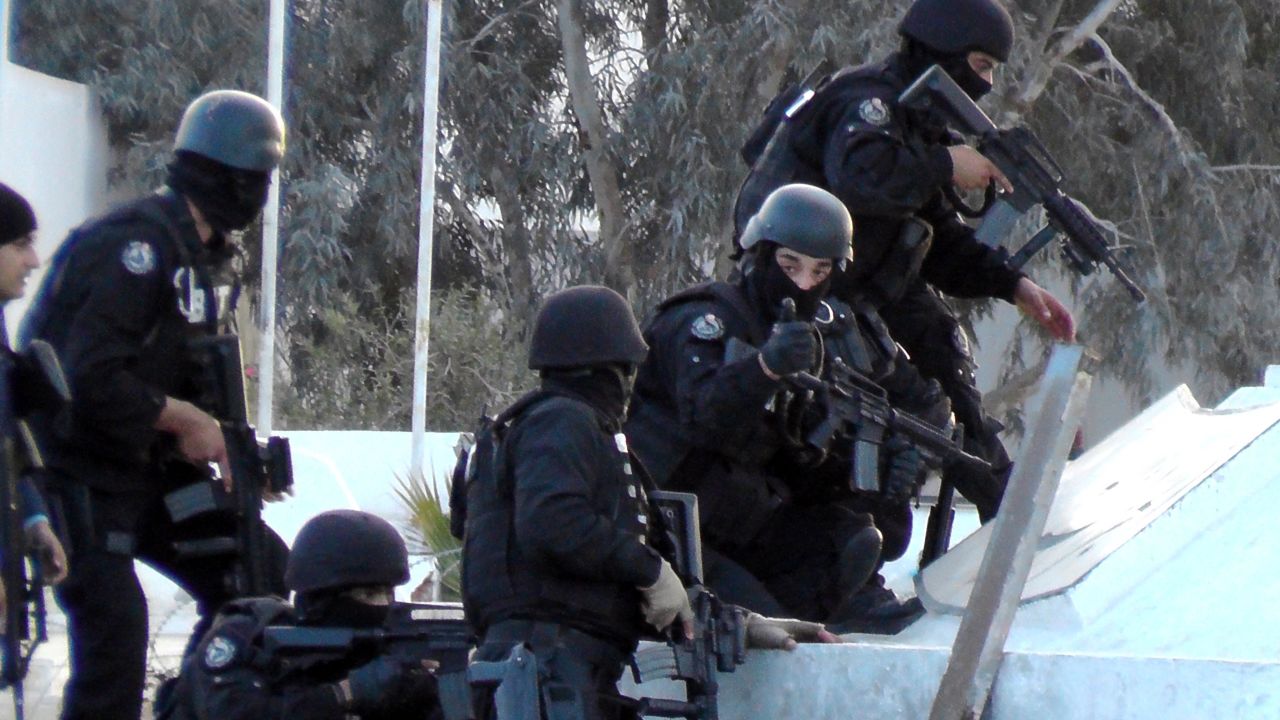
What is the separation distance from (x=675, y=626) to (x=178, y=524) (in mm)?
1078

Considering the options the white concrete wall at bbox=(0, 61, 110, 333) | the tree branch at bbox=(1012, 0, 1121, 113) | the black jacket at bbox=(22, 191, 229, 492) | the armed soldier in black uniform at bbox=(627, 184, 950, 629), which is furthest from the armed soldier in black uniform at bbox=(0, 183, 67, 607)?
the tree branch at bbox=(1012, 0, 1121, 113)

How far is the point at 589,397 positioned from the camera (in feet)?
10.9

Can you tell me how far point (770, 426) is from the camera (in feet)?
13.1

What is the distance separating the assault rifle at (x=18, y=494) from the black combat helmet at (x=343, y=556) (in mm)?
441

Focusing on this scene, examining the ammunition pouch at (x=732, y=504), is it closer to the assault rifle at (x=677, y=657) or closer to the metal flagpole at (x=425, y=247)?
the assault rifle at (x=677, y=657)

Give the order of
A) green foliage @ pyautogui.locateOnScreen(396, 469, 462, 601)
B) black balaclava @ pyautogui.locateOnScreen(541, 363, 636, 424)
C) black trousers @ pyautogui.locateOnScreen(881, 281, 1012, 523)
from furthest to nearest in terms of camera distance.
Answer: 1. green foliage @ pyautogui.locateOnScreen(396, 469, 462, 601)
2. black trousers @ pyautogui.locateOnScreen(881, 281, 1012, 523)
3. black balaclava @ pyautogui.locateOnScreen(541, 363, 636, 424)

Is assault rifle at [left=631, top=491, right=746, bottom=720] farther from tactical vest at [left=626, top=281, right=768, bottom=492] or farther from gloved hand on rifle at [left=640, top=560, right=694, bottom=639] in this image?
tactical vest at [left=626, top=281, right=768, bottom=492]

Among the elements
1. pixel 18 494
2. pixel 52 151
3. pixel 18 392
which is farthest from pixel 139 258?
pixel 52 151

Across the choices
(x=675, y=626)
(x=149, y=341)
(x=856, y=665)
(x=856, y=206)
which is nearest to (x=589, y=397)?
(x=675, y=626)

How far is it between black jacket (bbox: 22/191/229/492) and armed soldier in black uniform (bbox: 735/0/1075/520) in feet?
4.73

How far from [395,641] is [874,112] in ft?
5.78

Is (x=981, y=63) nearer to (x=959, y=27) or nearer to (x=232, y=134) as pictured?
(x=959, y=27)

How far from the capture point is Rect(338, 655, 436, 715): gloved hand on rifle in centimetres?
318

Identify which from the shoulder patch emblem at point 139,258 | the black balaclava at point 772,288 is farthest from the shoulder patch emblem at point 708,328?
the shoulder patch emblem at point 139,258
